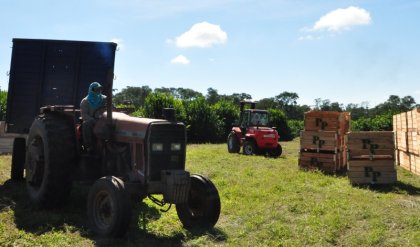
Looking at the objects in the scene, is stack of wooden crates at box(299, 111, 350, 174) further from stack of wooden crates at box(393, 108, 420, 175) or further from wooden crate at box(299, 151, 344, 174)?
stack of wooden crates at box(393, 108, 420, 175)

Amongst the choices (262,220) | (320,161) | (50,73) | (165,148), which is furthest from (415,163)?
(50,73)

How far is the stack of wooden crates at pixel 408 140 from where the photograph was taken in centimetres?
1224

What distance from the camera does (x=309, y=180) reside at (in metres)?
10.9

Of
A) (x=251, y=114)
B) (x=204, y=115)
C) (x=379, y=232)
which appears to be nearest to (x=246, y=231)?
(x=379, y=232)

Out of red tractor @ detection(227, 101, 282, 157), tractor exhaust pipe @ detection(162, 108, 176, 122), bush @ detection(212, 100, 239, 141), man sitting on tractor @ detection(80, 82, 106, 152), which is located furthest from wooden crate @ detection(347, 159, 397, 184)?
bush @ detection(212, 100, 239, 141)

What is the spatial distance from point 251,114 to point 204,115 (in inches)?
518

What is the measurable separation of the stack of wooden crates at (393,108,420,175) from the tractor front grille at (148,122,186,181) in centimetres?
863

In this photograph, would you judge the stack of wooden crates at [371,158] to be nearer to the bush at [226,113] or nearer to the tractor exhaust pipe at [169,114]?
the tractor exhaust pipe at [169,114]

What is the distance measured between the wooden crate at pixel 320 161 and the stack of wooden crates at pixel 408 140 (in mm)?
2223

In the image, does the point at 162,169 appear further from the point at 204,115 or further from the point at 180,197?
the point at 204,115

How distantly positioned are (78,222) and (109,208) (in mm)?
977

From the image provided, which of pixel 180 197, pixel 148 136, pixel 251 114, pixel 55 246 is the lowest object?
pixel 55 246

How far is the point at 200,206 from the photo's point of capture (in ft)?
20.9

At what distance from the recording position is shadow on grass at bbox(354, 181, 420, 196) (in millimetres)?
9852
